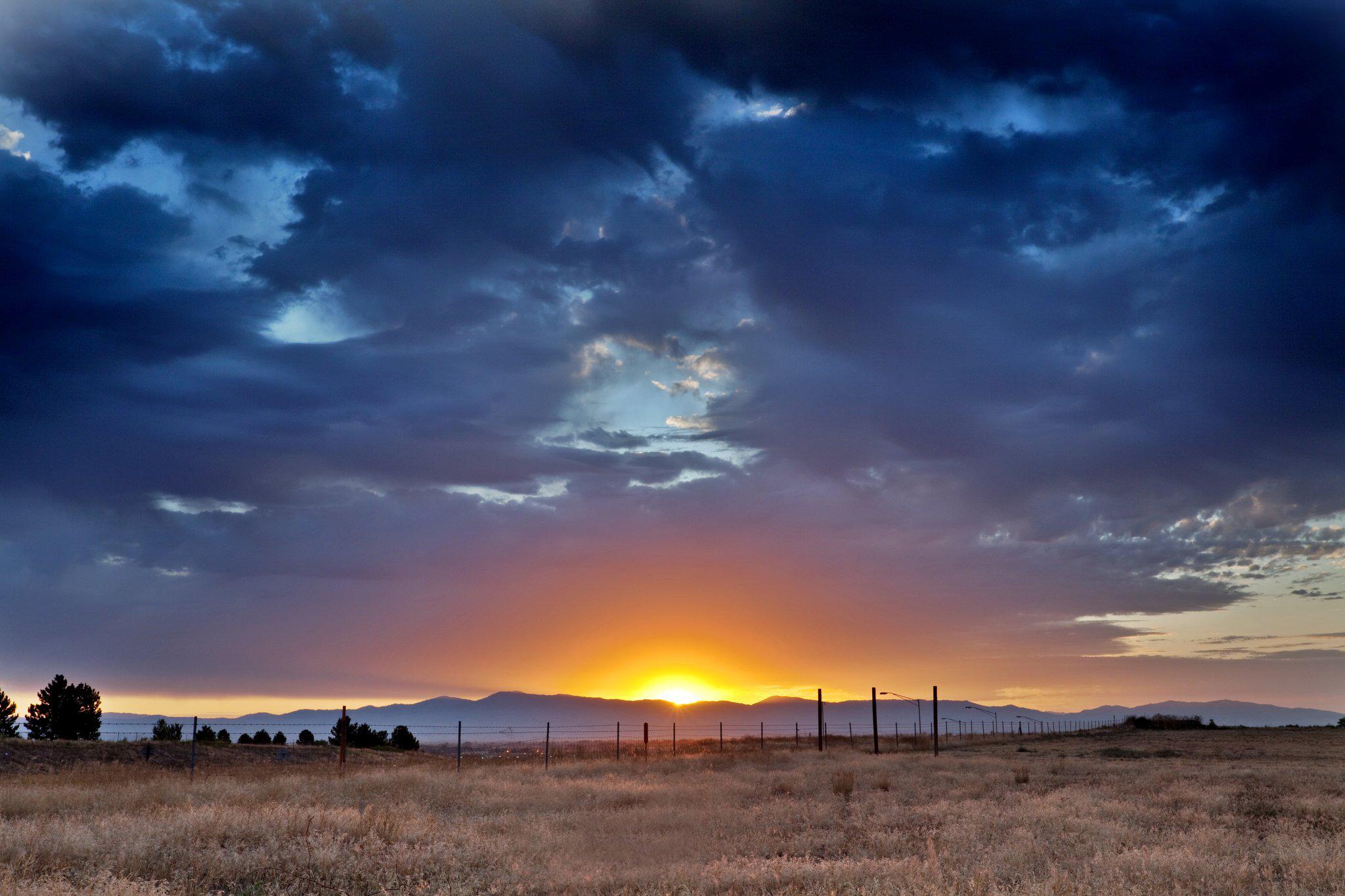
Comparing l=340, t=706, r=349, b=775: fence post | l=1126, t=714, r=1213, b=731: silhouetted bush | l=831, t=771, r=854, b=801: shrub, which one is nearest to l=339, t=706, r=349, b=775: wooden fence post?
l=340, t=706, r=349, b=775: fence post

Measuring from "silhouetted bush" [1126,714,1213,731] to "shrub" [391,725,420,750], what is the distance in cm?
7497

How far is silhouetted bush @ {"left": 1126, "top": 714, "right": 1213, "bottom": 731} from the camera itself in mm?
90625

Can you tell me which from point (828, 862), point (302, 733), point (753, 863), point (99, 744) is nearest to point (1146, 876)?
point (828, 862)

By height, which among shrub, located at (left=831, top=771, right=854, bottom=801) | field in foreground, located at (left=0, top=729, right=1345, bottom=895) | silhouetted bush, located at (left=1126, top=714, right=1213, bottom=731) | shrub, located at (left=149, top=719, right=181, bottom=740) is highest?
field in foreground, located at (left=0, top=729, right=1345, bottom=895)

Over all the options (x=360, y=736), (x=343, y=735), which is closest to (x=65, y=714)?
(x=360, y=736)

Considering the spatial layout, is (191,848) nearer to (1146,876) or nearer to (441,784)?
(441,784)

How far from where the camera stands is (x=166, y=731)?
49.2 meters

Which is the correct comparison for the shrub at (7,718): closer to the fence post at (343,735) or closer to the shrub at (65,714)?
the shrub at (65,714)

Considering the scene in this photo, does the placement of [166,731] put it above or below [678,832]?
below

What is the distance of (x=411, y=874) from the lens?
44.6 feet

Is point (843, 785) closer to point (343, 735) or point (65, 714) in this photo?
point (343, 735)

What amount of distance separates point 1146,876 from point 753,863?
6.23 meters

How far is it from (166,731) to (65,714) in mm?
7474

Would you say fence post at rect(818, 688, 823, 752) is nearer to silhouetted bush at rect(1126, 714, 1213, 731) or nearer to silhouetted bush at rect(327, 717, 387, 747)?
silhouetted bush at rect(327, 717, 387, 747)
